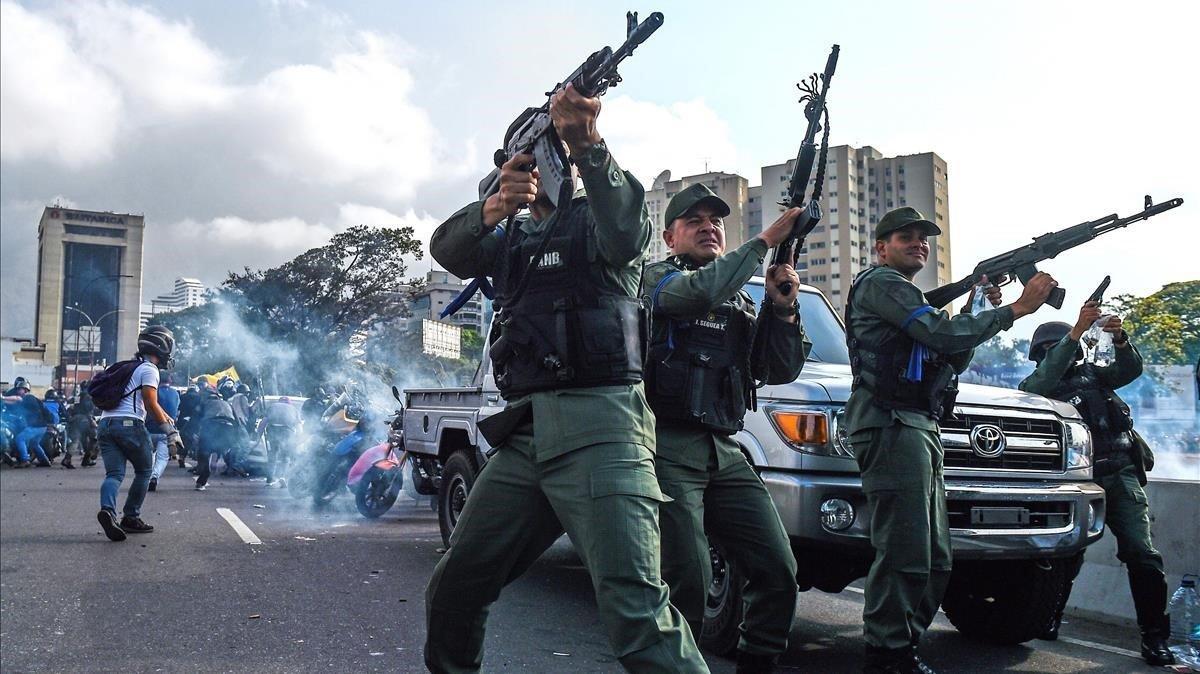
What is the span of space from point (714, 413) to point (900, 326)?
3.24 feet

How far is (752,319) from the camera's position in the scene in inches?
157

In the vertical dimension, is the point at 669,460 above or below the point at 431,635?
above

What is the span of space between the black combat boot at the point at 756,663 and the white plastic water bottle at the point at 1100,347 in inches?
114

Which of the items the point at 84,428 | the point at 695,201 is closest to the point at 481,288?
the point at 695,201

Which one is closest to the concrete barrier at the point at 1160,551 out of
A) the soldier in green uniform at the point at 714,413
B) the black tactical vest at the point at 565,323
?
the soldier in green uniform at the point at 714,413

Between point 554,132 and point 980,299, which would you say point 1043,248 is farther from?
point 554,132

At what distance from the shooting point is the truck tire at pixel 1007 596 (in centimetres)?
488

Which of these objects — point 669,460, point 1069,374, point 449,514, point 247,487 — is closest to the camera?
point 669,460

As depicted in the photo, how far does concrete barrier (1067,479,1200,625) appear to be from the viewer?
580 cm

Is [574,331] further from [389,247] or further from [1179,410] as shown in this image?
[389,247]

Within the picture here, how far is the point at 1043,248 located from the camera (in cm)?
547

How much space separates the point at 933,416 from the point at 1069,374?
5.94 ft

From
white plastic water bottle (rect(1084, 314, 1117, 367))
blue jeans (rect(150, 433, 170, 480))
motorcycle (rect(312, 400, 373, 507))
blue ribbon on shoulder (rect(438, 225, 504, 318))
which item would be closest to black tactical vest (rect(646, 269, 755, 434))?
blue ribbon on shoulder (rect(438, 225, 504, 318))

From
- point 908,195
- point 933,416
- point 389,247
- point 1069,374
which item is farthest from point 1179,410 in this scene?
point 908,195
